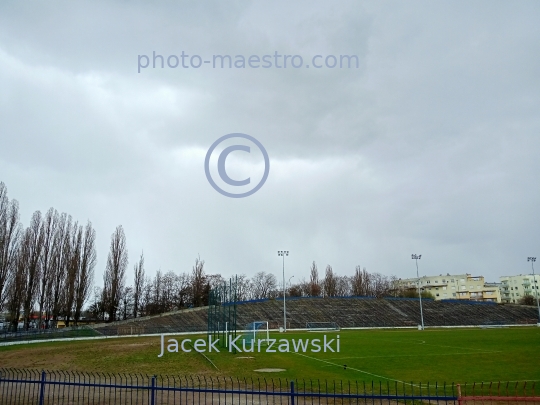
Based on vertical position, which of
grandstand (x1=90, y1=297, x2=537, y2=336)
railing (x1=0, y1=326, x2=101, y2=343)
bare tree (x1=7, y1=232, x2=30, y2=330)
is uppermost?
bare tree (x1=7, y1=232, x2=30, y2=330)

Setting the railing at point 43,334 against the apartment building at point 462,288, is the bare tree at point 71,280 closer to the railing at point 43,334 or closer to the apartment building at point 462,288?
the railing at point 43,334

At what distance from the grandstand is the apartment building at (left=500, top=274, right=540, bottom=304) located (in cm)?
7605

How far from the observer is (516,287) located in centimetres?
15588

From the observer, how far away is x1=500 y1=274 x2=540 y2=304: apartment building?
152 m

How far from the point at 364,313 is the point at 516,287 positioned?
104327mm

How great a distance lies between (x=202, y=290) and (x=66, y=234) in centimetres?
3499

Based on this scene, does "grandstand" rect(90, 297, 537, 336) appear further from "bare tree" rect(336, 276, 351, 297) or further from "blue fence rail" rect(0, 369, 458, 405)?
"blue fence rail" rect(0, 369, 458, 405)

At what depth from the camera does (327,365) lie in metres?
20.5

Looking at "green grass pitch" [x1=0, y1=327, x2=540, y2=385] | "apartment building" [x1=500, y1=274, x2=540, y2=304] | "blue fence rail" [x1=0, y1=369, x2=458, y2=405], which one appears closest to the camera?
"blue fence rail" [x1=0, y1=369, x2=458, y2=405]

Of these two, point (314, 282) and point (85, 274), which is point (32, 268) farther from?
point (314, 282)

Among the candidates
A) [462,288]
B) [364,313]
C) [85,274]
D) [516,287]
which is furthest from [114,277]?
[516,287]

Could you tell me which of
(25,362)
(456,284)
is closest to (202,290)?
(25,362)

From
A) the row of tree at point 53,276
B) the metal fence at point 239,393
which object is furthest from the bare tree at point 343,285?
the metal fence at point 239,393

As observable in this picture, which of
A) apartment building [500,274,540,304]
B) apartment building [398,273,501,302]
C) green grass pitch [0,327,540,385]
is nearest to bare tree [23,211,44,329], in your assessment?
green grass pitch [0,327,540,385]
